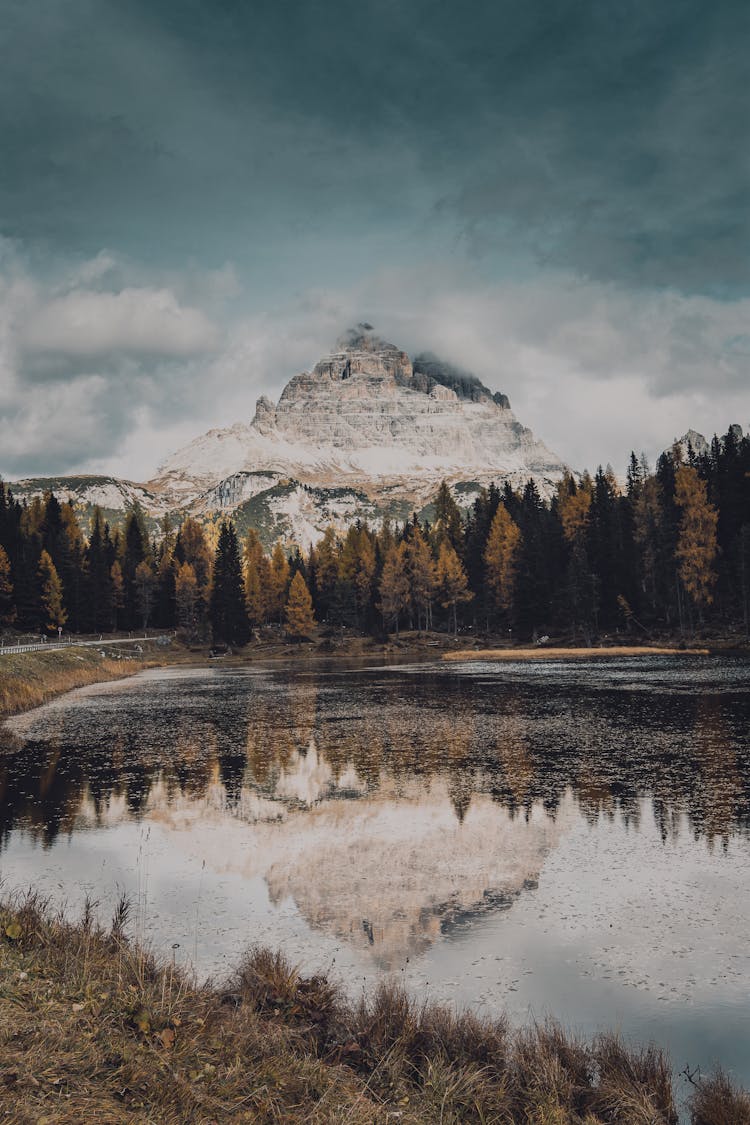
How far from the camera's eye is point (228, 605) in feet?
391

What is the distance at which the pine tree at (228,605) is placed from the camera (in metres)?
119

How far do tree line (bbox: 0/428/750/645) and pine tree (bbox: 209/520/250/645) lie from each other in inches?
9.5

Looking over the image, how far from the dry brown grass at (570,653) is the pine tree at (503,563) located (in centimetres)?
1351

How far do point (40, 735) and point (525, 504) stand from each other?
380 feet

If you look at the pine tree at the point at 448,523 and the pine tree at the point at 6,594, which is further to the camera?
the pine tree at the point at 448,523

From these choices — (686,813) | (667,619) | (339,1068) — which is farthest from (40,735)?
(667,619)

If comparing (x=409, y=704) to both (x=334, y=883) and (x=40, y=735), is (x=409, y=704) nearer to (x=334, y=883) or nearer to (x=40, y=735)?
(x=40, y=735)

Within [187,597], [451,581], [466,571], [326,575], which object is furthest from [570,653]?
[187,597]

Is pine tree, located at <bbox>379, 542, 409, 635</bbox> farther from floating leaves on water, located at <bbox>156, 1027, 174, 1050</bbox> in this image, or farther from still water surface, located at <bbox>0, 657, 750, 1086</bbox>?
floating leaves on water, located at <bbox>156, 1027, 174, 1050</bbox>

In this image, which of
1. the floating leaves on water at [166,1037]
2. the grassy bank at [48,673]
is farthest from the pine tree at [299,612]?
the floating leaves on water at [166,1037]

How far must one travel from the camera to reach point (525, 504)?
5487 inches

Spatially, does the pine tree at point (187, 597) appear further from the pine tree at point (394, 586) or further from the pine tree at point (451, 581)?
the pine tree at point (451, 581)

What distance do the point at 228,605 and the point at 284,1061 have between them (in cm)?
11438

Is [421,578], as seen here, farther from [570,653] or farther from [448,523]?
[570,653]
